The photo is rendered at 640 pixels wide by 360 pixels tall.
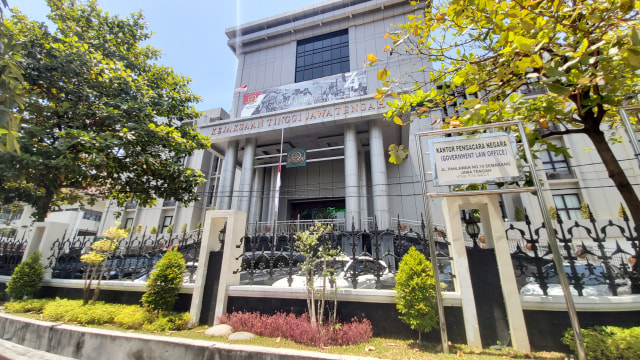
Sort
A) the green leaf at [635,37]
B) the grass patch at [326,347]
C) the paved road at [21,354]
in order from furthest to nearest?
1. the paved road at [21,354]
2. the grass patch at [326,347]
3. the green leaf at [635,37]

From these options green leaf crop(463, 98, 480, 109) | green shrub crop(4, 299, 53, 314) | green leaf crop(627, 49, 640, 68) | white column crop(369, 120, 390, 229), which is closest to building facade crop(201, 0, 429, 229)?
white column crop(369, 120, 390, 229)

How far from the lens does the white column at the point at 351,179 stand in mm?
15297

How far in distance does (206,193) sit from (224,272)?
2514cm

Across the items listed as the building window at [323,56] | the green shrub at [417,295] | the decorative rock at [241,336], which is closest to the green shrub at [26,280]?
the decorative rock at [241,336]

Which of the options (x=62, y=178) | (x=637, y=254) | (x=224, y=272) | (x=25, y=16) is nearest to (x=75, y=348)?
(x=224, y=272)

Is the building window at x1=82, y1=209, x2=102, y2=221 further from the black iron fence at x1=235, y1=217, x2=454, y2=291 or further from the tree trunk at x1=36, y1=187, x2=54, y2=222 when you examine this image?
the black iron fence at x1=235, y1=217, x2=454, y2=291

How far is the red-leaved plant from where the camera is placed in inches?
153

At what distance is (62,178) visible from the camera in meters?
7.44

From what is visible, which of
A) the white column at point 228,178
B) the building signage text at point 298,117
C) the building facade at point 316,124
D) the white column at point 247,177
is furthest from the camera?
the white column at point 228,178

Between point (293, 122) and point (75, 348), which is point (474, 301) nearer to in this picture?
point (75, 348)

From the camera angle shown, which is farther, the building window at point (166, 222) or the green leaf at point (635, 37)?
the building window at point (166, 222)

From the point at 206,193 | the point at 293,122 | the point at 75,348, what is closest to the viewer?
the point at 75,348

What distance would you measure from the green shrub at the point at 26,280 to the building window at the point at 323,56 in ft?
A: 66.8

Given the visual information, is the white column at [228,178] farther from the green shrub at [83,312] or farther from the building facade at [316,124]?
the green shrub at [83,312]
